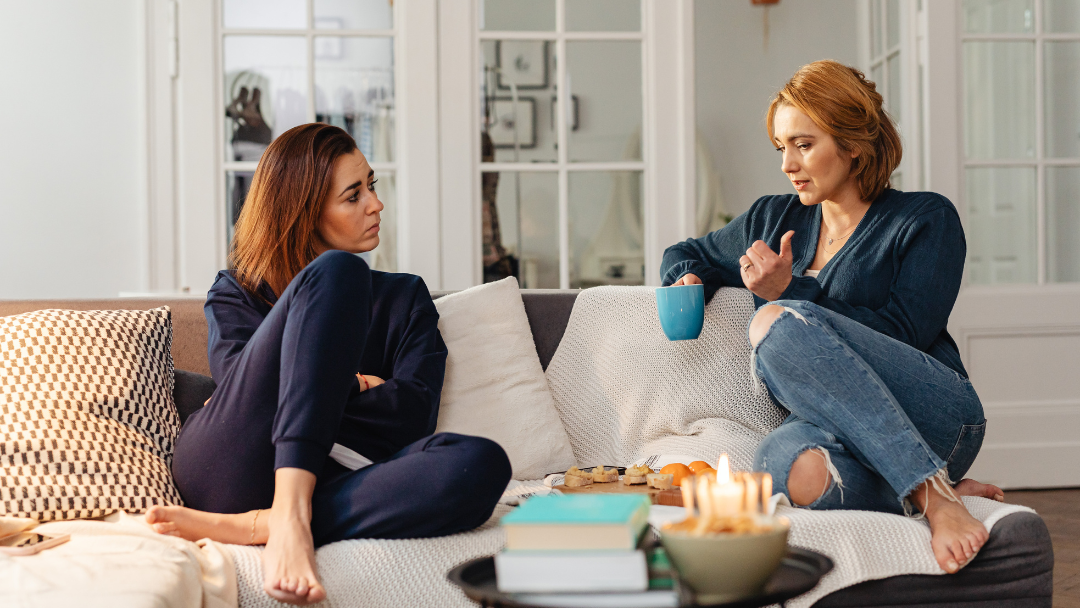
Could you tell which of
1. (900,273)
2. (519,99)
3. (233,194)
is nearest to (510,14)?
(519,99)

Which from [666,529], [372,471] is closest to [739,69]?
[372,471]

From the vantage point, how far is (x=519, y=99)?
2.96m

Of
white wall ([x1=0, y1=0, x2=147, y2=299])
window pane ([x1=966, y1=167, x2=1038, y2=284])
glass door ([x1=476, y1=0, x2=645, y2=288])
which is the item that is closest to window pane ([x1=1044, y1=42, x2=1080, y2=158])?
window pane ([x1=966, y1=167, x2=1038, y2=284])

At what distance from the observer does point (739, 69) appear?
14.9 ft

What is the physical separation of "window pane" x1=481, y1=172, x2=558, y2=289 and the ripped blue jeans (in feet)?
5.16

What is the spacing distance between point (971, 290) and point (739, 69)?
6.22ft

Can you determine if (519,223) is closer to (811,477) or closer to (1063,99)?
(811,477)

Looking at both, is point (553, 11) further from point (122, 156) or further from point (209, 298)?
point (209, 298)

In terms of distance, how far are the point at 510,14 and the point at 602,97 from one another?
0.41 meters

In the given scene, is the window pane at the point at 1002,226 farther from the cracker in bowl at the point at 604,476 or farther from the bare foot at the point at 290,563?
the bare foot at the point at 290,563

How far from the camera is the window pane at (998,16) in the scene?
10.4 ft

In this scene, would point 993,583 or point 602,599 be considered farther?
point 993,583

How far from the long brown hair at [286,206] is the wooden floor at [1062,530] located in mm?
1713

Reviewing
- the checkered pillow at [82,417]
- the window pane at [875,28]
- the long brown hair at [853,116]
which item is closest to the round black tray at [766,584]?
the checkered pillow at [82,417]
